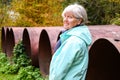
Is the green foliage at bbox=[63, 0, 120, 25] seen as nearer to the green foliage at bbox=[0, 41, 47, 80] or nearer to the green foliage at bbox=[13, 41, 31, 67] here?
the green foliage at bbox=[0, 41, 47, 80]

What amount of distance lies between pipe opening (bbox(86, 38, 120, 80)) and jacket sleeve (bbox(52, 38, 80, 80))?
1.71 m

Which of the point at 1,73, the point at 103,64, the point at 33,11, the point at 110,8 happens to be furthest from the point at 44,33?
the point at 110,8

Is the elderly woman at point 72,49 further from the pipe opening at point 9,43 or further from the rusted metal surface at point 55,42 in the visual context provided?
the pipe opening at point 9,43

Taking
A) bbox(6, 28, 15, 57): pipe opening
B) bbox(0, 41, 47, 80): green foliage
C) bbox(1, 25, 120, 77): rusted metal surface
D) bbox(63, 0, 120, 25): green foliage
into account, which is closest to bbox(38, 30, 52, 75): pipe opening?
bbox(1, 25, 120, 77): rusted metal surface

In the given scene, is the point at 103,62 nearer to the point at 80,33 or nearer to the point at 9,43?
the point at 80,33

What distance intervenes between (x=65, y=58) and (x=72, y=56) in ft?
0.23

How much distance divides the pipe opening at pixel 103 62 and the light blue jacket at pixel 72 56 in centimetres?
161

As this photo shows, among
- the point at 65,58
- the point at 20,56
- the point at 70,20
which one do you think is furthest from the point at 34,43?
the point at 65,58

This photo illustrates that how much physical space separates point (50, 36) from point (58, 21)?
9.42 meters

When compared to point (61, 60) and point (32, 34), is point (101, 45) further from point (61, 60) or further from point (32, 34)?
point (32, 34)

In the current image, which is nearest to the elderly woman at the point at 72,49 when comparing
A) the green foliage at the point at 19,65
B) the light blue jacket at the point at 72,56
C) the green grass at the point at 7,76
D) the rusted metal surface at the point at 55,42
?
the light blue jacket at the point at 72,56

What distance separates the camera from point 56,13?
18.4m

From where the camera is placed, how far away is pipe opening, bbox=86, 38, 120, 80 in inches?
213

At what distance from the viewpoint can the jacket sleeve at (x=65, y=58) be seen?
357 cm
